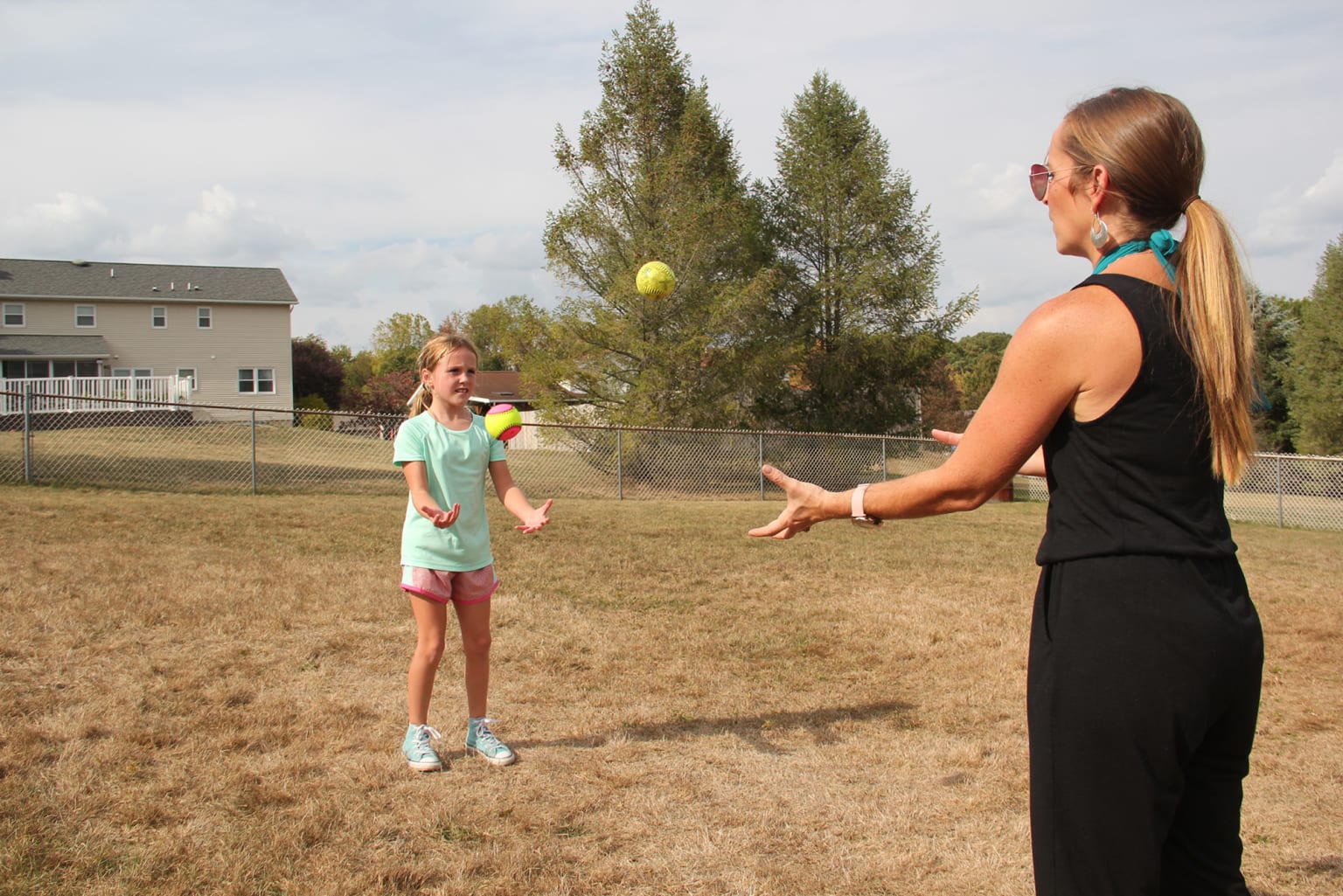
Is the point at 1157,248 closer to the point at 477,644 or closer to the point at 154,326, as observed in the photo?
the point at 477,644

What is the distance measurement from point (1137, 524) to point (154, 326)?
41411mm

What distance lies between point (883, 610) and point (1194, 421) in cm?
602

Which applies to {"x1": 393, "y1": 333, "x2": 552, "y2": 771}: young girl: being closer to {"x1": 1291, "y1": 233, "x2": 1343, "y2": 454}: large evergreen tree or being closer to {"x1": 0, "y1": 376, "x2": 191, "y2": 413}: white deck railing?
{"x1": 0, "y1": 376, "x2": 191, "y2": 413}: white deck railing

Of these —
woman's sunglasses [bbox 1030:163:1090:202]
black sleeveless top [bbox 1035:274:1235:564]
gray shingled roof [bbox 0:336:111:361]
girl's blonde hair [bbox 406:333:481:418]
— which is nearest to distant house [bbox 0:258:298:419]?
gray shingled roof [bbox 0:336:111:361]

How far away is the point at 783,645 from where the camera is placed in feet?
20.7

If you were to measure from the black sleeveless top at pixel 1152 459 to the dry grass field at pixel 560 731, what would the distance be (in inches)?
79.1

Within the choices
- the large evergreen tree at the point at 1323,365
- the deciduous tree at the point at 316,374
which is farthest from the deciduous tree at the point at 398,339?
the large evergreen tree at the point at 1323,365

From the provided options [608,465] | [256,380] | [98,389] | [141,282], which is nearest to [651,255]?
[608,465]

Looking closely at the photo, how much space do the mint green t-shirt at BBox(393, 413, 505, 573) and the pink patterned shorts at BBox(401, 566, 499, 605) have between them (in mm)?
31

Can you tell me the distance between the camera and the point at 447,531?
397cm

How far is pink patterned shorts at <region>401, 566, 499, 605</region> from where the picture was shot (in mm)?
3914

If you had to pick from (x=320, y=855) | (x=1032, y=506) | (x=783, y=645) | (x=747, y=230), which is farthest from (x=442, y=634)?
(x=747, y=230)

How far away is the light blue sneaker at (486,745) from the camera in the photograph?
4070mm

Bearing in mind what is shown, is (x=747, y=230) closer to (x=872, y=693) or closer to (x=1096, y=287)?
(x=872, y=693)
